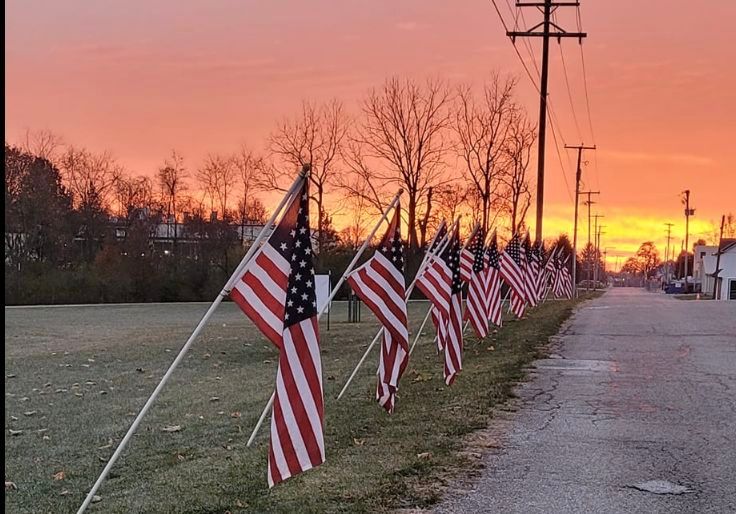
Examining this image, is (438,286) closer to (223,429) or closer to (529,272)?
(223,429)

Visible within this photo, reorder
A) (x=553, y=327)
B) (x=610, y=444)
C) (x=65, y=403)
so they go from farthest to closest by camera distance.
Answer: (x=553, y=327), (x=65, y=403), (x=610, y=444)

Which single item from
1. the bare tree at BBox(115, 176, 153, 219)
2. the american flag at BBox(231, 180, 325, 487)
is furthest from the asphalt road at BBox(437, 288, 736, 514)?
the bare tree at BBox(115, 176, 153, 219)

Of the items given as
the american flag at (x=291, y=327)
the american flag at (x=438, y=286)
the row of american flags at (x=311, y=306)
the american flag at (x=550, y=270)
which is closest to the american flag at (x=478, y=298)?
the row of american flags at (x=311, y=306)

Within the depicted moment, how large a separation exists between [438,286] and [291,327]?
16.7 ft

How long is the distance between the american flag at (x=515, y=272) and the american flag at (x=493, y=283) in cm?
125

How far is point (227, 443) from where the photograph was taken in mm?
7137

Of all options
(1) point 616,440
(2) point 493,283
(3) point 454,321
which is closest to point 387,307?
(3) point 454,321

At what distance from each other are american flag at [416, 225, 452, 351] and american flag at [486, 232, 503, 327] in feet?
16.1

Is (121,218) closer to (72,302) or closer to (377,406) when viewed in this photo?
(72,302)

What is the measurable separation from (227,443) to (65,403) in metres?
4.60

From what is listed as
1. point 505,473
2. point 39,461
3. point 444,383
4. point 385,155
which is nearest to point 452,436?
point 505,473

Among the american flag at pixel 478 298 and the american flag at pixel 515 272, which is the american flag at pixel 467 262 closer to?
the american flag at pixel 478 298

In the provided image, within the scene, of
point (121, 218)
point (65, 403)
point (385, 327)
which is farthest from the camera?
point (121, 218)

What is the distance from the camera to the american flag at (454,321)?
9.40 metres
